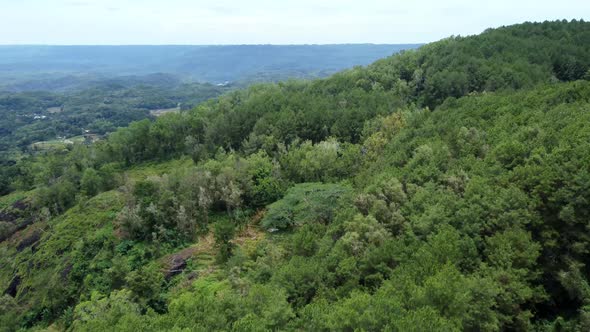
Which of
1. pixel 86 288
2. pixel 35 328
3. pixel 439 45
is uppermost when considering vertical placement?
pixel 439 45

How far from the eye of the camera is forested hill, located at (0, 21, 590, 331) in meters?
22.0

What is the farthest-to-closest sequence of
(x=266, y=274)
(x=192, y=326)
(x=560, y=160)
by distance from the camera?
(x=266, y=274)
(x=560, y=160)
(x=192, y=326)

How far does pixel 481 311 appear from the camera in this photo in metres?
19.0

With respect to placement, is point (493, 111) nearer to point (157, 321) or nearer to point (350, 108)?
point (350, 108)

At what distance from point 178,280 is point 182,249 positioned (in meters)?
5.14

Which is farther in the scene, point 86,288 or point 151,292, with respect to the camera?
point 86,288

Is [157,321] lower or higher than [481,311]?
lower

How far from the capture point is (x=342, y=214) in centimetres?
3359

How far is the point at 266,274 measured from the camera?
99.8 feet

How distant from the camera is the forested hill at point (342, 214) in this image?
72.0 feet

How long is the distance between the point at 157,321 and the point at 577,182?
2560 cm

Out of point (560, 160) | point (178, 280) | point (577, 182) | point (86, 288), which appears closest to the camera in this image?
point (577, 182)

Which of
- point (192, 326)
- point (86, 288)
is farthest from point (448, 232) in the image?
point (86, 288)

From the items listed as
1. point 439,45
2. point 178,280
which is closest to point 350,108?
point 439,45
